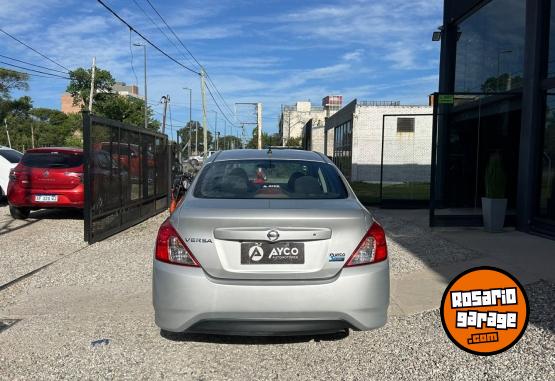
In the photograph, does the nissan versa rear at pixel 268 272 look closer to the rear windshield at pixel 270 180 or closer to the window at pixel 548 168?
the rear windshield at pixel 270 180

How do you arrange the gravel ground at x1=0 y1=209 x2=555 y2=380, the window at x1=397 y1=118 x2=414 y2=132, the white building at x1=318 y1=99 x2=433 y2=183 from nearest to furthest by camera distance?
the gravel ground at x1=0 y1=209 x2=555 y2=380, the white building at x1=318 y1=99 x2=433 y2=183, the window at x1=397 y1=118 x2=414 y2=132

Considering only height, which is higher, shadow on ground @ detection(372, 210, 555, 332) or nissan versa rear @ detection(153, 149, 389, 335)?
nissan versa rear @ detection(153, 149, 389, 335)

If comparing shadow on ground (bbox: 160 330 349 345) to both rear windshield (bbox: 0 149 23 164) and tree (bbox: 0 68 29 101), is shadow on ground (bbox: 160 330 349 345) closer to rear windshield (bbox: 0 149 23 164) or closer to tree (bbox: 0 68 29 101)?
rear windshield (bbox: 0 149 23 164)

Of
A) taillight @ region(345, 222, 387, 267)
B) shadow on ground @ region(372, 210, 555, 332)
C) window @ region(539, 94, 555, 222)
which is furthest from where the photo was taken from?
window @ region(539, 94, 555, 222)

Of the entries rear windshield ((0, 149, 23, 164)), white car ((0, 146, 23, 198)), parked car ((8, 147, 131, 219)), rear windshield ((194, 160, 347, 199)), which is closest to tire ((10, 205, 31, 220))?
parked car ((8, 147, 131, 219))

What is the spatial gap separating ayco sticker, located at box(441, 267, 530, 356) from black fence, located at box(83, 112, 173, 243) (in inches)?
254

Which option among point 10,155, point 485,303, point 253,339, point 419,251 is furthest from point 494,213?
point 10,155

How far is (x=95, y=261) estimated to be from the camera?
7258 mm

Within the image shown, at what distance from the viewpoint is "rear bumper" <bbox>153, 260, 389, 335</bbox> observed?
3.40m

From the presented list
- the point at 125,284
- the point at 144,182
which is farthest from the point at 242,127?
the point at 125,284

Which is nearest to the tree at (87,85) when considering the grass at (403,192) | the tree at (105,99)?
the tree at (105,99)

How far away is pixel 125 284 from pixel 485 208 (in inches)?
276

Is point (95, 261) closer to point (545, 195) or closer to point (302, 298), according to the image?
point (302, 298)

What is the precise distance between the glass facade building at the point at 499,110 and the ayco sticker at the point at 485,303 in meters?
6.66
